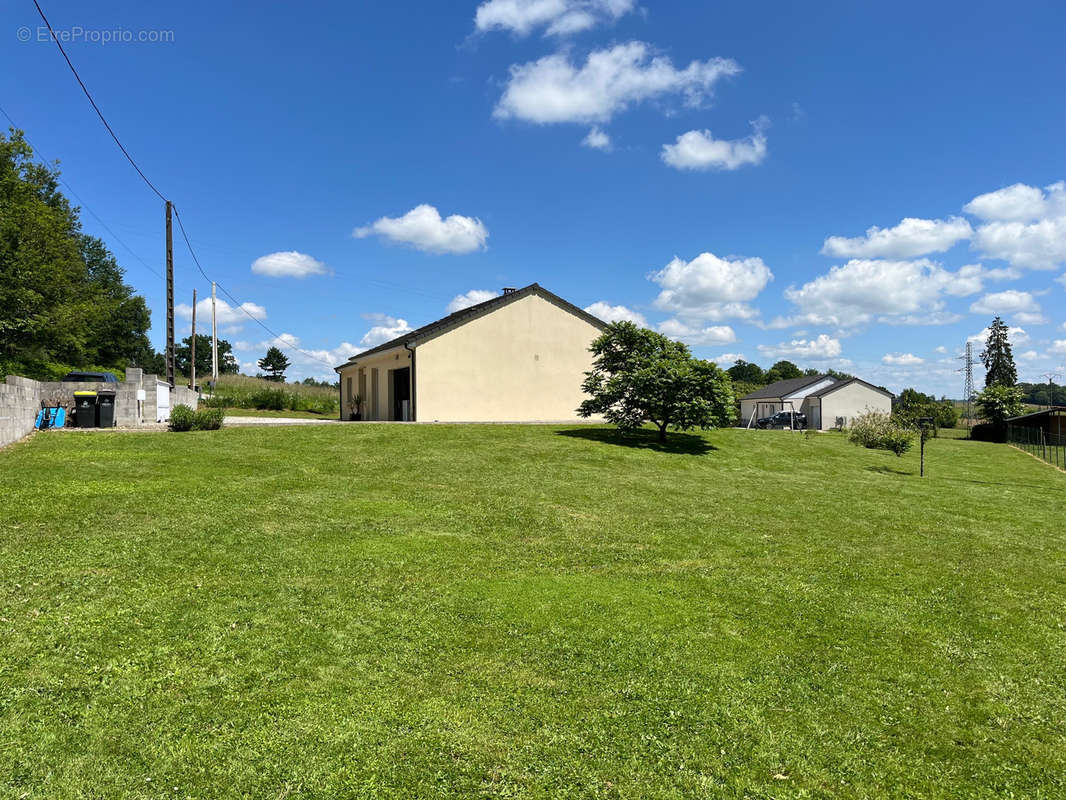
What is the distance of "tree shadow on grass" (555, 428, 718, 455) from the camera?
1897 centimetres

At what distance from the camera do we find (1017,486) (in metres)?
18.0

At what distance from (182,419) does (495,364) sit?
12684mm

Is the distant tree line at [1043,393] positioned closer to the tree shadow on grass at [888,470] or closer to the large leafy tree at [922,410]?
the large leafy tree at [922,410]

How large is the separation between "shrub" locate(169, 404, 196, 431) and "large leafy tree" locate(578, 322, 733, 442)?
13.1 metres

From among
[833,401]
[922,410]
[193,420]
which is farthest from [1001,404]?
[193,420]

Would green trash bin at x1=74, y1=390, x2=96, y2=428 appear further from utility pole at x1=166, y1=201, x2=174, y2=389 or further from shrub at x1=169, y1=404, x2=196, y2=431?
utility pole at x1=166, y1=201, x2=174, y2=389

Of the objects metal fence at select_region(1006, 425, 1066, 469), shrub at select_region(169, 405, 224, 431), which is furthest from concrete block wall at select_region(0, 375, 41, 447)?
metal fence at select_region(1006, 425, 1066, 469)

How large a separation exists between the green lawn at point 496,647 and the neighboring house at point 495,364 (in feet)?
44.6

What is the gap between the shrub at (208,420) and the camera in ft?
53.5

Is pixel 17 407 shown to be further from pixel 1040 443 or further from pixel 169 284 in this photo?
pixel 1040 443

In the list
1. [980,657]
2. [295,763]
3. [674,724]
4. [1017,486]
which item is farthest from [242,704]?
[1017,486]

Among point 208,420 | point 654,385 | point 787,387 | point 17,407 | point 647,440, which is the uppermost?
point 787,387

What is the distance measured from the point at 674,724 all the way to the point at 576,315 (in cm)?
2420

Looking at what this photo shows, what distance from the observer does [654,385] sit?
19.3 metres
